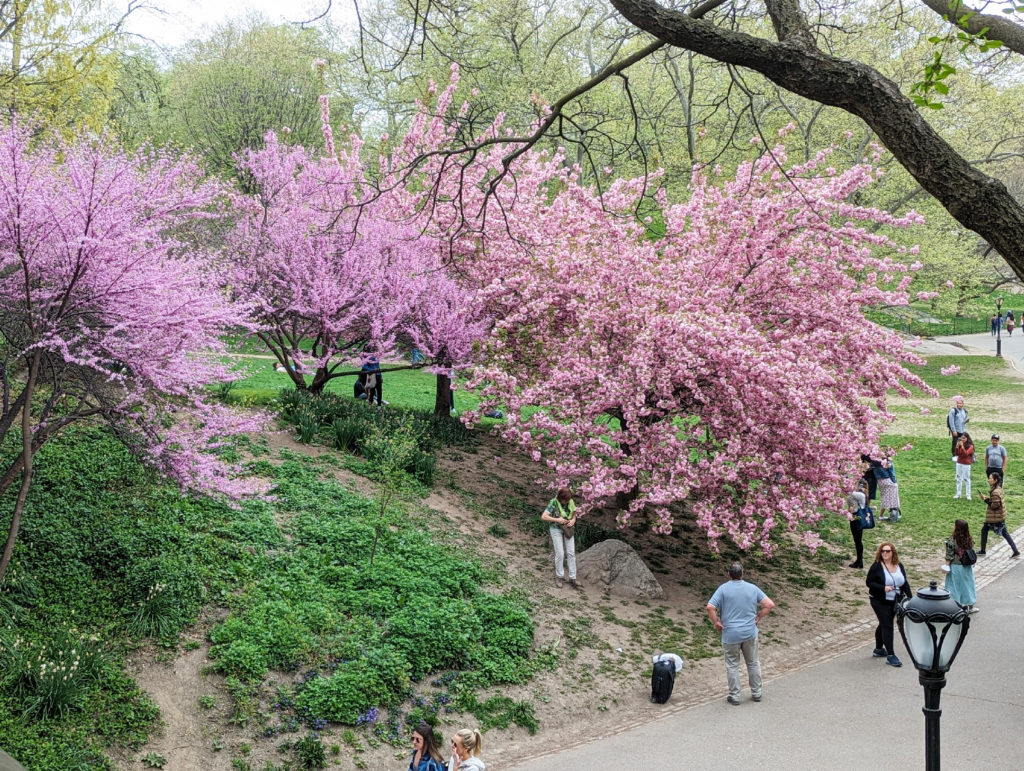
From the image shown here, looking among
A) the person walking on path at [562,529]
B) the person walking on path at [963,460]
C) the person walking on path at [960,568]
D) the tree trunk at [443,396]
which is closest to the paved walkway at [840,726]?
the person walking on path at [960,568]

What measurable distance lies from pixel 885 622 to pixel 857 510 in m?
3.90

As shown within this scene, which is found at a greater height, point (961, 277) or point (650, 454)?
point (961, 277)

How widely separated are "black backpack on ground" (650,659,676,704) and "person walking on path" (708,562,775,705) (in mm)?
635

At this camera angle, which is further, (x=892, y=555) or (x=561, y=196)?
(x=561, y=196)

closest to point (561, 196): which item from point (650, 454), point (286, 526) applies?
point (650, 454)

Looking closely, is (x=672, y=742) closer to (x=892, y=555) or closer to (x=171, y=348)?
(x=892, y=555)

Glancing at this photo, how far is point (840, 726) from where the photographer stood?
8.66m

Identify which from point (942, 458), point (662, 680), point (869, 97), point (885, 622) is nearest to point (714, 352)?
point (885, 622)

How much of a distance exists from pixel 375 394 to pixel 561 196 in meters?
6.04

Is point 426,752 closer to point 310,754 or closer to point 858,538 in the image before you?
point 310,754

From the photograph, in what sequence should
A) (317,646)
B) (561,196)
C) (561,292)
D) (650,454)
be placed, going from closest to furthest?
(317,646), (650,454), (561,292), (561,196)

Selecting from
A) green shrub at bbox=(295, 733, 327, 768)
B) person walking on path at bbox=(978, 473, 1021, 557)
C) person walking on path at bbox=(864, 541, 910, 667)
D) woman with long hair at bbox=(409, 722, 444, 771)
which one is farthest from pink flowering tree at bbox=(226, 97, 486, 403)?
woman with long hair at bbox=(409, 722, 444, 771)

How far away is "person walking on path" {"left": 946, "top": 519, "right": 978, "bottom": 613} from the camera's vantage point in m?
11.2

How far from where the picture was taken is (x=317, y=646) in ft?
29.6
